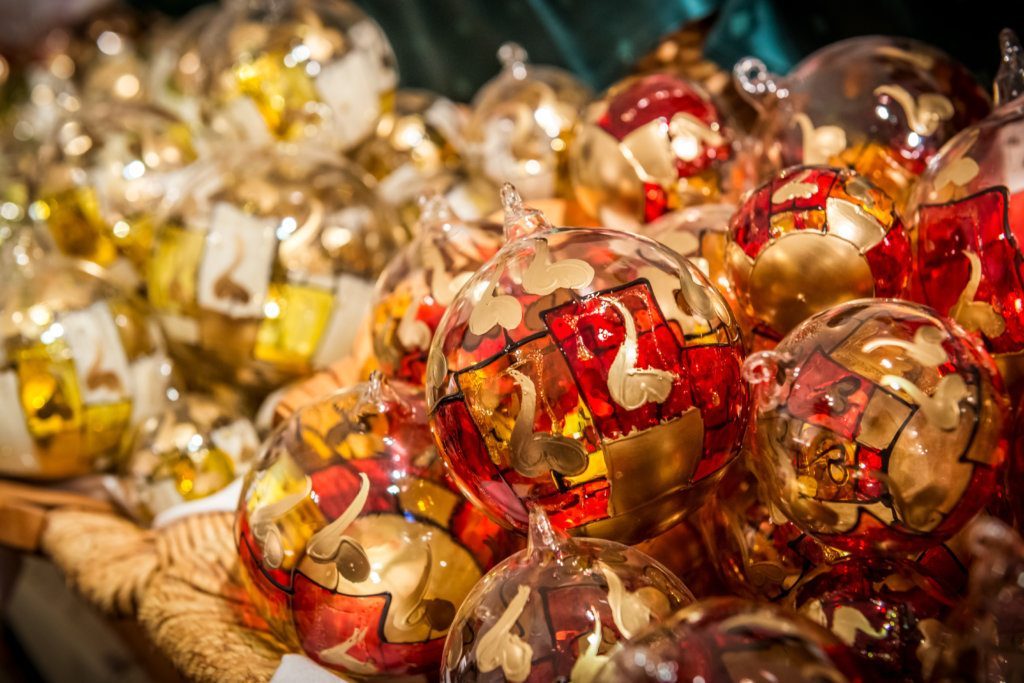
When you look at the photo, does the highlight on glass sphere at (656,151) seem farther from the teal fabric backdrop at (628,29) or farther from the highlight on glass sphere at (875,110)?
the teal fabric backdrop at (628,29)

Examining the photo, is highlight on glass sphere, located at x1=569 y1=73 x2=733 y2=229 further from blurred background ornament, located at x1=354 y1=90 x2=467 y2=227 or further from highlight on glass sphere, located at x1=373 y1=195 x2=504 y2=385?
blurred background ornament, located at x1=354 y1=90 x2=467 y2=227

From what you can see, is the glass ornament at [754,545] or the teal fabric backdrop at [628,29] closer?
the glass ornament at [754,545]

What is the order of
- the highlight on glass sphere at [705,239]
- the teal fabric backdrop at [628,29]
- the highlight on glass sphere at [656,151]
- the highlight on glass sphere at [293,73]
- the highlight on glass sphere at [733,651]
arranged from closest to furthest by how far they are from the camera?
1. the highlight on glass sphere at [733,651]
2. the highlight on glass sphere at [705,239]
3. the highlight on glass sphere at [656,151]
4. the teal fabric backdrop at [628,29]
5. the highlight on glass sphere at [293,73]

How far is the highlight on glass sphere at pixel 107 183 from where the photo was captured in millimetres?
1207

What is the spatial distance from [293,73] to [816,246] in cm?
68

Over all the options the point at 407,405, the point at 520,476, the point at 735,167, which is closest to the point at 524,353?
the point at 520,476

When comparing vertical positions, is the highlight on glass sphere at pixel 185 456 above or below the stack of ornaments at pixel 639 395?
below

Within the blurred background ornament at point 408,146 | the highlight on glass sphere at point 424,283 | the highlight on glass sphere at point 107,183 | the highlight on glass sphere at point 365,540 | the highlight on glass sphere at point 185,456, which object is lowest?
the highlight on glass sphere at point 185,456

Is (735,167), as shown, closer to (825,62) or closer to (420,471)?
(825,62)

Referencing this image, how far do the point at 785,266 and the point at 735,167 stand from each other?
27 cm

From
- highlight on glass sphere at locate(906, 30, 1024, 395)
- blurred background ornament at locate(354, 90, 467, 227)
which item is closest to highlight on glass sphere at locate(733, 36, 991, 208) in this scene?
highlight on glass sphere at locate(906, 30, 1024, 395)

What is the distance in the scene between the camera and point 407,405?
67cm

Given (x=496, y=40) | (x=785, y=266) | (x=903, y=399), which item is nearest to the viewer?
(x=903, y=399)

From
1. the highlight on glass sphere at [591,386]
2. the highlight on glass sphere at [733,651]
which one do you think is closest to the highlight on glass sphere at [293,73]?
the highlight on glass sphere at [591,386]
